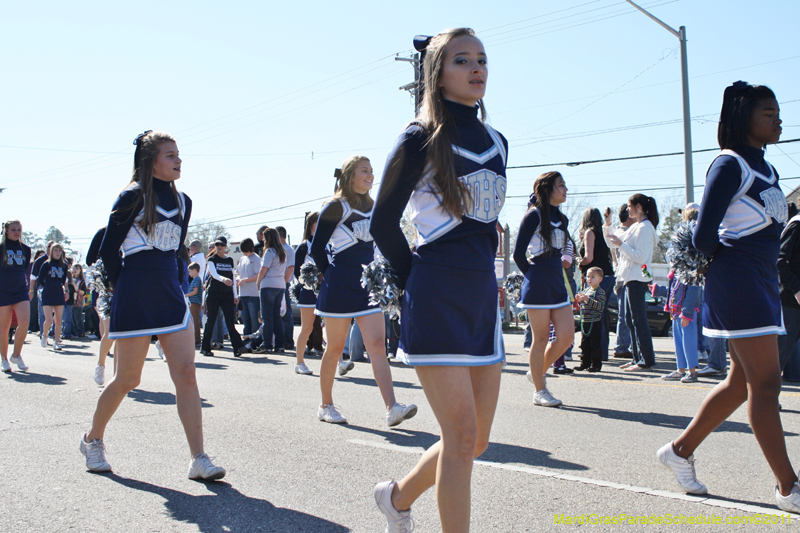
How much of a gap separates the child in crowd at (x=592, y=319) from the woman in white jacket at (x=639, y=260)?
0.44m

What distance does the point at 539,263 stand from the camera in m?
6.45

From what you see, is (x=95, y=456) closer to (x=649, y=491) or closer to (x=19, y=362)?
(x=649, y=491)

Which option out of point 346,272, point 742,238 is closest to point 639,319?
point 346,272

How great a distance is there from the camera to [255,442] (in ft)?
16.5

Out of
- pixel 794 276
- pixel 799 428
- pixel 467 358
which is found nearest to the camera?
pixel 467 358

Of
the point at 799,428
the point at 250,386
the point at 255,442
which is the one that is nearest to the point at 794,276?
the point at 799,428

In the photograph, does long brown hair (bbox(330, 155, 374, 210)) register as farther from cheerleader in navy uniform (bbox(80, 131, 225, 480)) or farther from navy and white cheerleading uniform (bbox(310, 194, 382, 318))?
cheerleader in navy uniform (bbox(80, 131, 225, 480))

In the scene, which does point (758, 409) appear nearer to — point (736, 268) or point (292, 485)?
point (736, 268)

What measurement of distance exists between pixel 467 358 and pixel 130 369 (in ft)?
8.18

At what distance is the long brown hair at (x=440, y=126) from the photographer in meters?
2.46

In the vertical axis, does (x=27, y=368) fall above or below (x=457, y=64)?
below

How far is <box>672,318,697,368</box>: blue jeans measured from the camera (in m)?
Result: 7.99

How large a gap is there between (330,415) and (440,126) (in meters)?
3.80

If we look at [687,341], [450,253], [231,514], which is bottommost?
[231,514]
